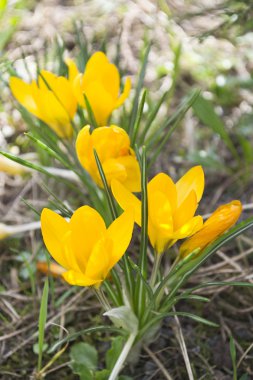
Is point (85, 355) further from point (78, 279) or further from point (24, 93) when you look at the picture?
point (24, 93)

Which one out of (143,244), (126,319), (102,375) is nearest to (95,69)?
(143,244)

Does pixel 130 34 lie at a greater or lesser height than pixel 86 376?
greater

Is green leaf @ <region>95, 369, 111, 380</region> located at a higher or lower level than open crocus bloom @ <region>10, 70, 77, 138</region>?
lower

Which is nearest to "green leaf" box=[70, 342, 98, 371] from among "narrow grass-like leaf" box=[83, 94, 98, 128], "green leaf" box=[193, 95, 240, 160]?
"narrow grass-like leaf" box=[83, 94, 98, 128]

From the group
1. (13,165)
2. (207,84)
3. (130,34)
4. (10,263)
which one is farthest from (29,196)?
(130,34)

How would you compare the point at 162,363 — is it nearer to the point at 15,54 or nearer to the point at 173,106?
the point at 173,106

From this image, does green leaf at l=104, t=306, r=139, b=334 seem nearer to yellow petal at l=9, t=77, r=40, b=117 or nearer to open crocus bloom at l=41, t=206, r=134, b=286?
open crocus bloom at l=41, t=206, r=134, b=286
